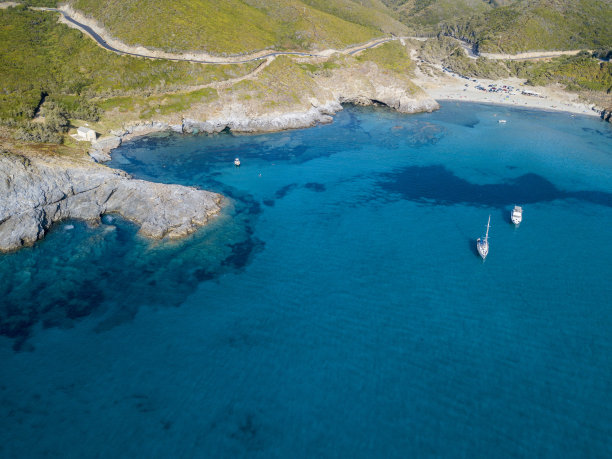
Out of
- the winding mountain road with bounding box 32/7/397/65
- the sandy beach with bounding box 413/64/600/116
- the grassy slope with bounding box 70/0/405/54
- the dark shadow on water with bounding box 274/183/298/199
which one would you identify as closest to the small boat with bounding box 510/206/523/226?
the dark shadow on water with bounding box 274/183/298/199

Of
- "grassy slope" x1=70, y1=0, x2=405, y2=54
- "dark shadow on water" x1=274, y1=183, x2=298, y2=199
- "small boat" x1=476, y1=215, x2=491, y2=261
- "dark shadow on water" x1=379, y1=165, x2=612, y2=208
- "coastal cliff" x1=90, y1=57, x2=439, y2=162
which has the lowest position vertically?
"small boat" x1=476, y1=215, x2=491, y2=261

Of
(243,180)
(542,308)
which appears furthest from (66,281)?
(542,308)

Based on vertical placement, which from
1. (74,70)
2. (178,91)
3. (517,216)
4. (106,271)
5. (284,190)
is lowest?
(106,271)

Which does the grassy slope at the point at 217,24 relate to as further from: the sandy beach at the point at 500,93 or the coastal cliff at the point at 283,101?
the sandy beach at the point at 500,93

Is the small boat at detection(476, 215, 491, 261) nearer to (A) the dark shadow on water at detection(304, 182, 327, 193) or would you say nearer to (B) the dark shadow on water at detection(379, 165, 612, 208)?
(B) the dark shadow on water at detection(379, 165, 612, 208)

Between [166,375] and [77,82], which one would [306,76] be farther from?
[166,375]

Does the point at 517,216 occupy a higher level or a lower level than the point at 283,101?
lower

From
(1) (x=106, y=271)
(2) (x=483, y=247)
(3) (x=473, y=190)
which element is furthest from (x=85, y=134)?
(3) (x=473, y=190)

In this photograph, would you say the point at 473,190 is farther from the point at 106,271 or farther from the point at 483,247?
the point at 106,271
